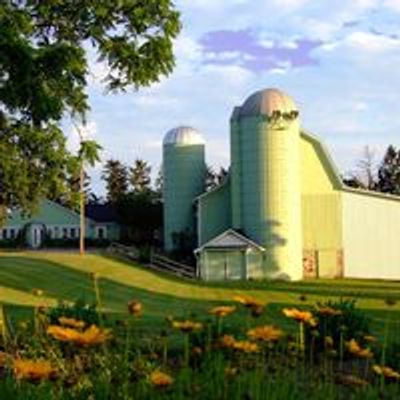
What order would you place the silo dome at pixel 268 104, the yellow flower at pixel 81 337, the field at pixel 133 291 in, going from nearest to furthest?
the yellow flower at pixel 81 337 < the field at pixel 133 291 < the silo dome at pixel 268 104

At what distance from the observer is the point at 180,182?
67.2 m

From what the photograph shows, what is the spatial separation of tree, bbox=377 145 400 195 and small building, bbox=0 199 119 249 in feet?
91.2

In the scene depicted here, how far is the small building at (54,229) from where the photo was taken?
89.7m

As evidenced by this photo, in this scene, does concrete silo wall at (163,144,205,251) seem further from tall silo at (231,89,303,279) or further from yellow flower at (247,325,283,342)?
yellow flower at (247,325,283,342)

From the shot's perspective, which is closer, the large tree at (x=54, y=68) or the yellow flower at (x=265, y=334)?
the yellow flower at (x=265, y=334)

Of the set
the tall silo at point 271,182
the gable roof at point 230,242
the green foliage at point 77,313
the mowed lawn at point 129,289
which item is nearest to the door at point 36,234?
the mowed lawn at point 129,289

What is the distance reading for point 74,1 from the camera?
62.3 feet

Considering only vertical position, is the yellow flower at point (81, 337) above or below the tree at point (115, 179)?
below

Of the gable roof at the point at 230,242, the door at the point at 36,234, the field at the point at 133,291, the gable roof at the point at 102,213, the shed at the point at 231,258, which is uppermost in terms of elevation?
the gable roof at the point at 102,213

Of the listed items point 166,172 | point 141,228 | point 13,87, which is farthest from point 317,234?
point 13,87

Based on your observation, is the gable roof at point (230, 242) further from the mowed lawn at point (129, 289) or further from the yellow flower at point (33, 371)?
the yellow flower at point (33, 371)

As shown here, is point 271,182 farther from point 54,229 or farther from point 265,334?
point 265,334

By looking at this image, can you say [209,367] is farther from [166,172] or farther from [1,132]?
[166,172]

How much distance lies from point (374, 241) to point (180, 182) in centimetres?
1415
